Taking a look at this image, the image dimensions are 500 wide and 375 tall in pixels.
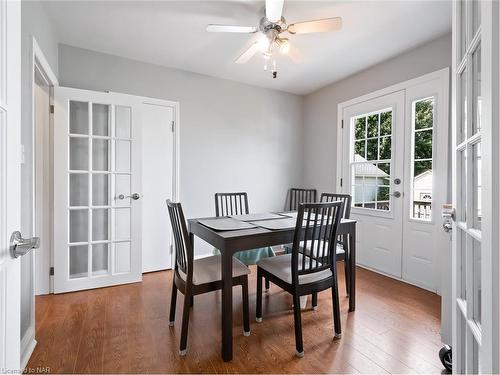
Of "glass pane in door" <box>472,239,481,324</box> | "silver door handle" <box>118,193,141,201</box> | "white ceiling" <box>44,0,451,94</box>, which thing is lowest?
"glass pane in door" <box>472,239,481,324</box>

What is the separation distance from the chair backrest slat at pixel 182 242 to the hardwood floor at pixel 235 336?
0.51 meters

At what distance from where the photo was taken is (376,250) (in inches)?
129

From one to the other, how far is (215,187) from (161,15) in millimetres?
2063

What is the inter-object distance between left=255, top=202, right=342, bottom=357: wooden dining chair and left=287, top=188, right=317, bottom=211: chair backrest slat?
6.86 ft

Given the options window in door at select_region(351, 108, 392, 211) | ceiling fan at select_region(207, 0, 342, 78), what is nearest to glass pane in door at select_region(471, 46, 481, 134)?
ceiling fan at select_region(207, 0, 342, 78)

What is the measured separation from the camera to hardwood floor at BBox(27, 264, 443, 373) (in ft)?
5.19

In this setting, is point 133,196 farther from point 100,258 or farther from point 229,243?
point 229,243

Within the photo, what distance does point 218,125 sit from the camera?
369 centimetres

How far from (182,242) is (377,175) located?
2574 millimetres

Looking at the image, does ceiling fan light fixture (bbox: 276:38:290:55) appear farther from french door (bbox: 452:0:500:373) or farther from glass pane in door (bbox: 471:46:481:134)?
glass pane in door (bbox: 471:46:481:134)

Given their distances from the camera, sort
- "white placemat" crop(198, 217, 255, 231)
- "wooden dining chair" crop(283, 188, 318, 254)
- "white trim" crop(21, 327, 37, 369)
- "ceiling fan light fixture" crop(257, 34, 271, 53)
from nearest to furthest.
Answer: "white trim" crop(21, 327, 37, 369), "white placemat" crop(198, 217, 255, 231), "ceiling fan light fixture" crop(257, 34, 271, 53), "wooden dining chair" crop(283, 188, 318, 254)

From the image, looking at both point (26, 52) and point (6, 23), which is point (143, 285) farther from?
point (6, 23)

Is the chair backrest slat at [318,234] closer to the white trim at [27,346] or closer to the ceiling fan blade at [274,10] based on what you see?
the ceiling fan blade at [274,10]

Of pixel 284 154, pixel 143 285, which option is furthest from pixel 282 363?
pixel 284 154
